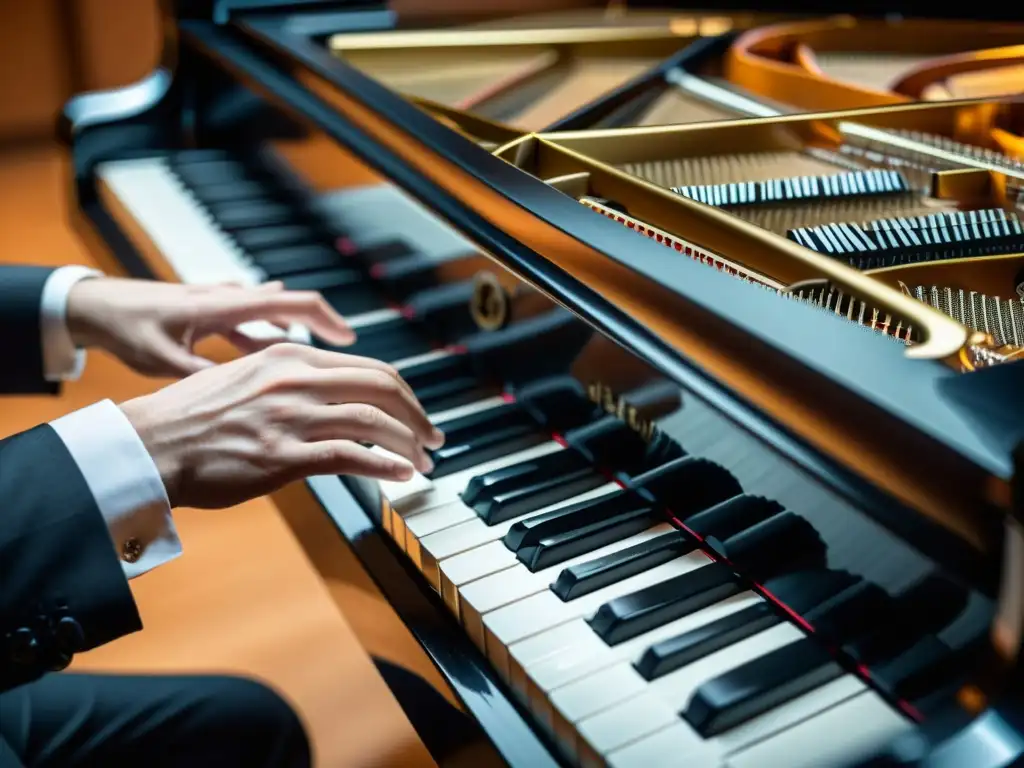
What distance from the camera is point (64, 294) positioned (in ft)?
4.61

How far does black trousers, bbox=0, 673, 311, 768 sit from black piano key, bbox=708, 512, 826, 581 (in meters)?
0.72

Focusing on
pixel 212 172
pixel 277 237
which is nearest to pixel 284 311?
pixel 277 237

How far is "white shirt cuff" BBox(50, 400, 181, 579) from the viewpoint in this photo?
931mm

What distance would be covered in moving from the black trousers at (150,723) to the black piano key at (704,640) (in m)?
0.69

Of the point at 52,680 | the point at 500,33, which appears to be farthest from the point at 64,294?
the point at 500,33

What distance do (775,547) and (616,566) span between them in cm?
14

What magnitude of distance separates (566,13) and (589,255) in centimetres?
178

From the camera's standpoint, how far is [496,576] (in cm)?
92

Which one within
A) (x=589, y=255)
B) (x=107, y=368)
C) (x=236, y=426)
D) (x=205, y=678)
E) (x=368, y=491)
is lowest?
(x=107, y=368)

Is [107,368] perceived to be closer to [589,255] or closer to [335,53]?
[335,53]

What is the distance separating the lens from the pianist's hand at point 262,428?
966 millimetres

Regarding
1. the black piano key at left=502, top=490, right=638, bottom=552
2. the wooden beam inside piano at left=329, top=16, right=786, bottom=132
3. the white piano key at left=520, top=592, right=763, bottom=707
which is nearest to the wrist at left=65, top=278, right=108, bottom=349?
the wooden beam inside piano at left=329, top=16, right=786, bottom=132

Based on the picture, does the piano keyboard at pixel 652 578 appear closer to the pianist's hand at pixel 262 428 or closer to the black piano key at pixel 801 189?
the pianist's hand at pixel 262 428

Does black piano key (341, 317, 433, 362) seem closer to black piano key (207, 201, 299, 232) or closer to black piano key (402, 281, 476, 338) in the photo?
black piano key (402, 281, 476, 338)
